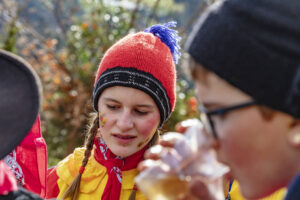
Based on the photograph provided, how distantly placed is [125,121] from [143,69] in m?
0.37

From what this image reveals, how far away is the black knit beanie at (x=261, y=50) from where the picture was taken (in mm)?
1299

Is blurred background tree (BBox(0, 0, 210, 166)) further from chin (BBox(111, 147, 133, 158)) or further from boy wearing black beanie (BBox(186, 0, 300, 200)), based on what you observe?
boy wearing black beanie (BBox(186, 0, 300, 200))

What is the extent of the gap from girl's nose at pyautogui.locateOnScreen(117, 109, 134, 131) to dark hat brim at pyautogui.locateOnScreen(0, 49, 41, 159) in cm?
110

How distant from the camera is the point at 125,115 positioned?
7.63 ft

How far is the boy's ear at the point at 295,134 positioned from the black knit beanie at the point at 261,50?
33mm

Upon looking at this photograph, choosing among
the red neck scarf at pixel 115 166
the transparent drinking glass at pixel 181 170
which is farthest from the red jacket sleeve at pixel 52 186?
the transparent drinking glass at pixel 181 170

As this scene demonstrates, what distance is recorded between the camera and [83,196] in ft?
8.22

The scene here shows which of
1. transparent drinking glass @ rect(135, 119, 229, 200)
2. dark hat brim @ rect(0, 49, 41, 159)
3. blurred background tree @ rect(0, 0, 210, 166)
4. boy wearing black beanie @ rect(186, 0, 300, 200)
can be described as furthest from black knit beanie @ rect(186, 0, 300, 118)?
blurred background tree @ rect(0, 0, 210, 166)

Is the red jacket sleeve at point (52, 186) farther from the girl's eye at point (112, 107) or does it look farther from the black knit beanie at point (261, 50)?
the black knit beanie at point (261, 50)

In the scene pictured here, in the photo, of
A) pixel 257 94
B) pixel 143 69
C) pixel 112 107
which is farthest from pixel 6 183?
pixel 143 69

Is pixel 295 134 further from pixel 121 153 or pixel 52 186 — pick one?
pixel 52 186

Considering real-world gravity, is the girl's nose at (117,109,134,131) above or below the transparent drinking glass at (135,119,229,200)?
below

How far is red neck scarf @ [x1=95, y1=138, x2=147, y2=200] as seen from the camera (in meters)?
2.43

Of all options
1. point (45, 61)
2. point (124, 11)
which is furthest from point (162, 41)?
point (45, 61)
